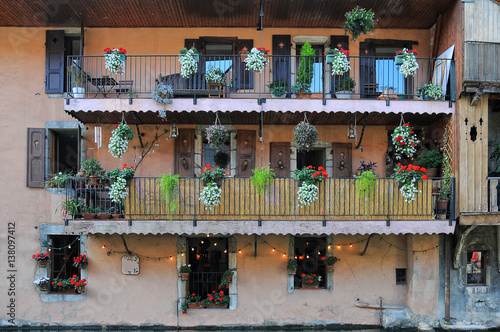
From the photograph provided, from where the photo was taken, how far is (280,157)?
1245cm

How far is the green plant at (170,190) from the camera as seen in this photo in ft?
34.5

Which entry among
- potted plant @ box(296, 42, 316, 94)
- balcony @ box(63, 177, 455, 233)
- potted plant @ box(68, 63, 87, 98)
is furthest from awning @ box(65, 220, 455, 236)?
potted plant @ box(296, 42, 316, 94)

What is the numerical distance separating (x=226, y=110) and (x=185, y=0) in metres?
2.97

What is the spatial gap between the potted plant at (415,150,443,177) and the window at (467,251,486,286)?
257 cm

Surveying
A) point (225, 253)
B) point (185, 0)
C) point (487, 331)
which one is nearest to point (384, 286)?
point (487, 331)

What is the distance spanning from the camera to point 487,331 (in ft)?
38.3

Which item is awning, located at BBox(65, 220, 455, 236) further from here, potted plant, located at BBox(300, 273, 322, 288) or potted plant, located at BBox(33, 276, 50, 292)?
potted plant, located at BBox(33, 276, 50, 292)

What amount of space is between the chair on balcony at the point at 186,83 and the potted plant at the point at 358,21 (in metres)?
3.95

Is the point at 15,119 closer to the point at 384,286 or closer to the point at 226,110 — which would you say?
the point at 226,110

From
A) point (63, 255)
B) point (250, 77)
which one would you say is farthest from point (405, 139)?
point (63, 255)

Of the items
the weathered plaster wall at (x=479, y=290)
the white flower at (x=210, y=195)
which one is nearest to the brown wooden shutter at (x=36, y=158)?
the white flower at (x=210, y=195)

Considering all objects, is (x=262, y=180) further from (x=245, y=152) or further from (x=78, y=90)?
(x=78, y=90)

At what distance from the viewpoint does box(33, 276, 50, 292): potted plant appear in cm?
1180

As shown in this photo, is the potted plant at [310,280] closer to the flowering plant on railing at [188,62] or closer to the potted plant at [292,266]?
the potted plant at [292,266]
